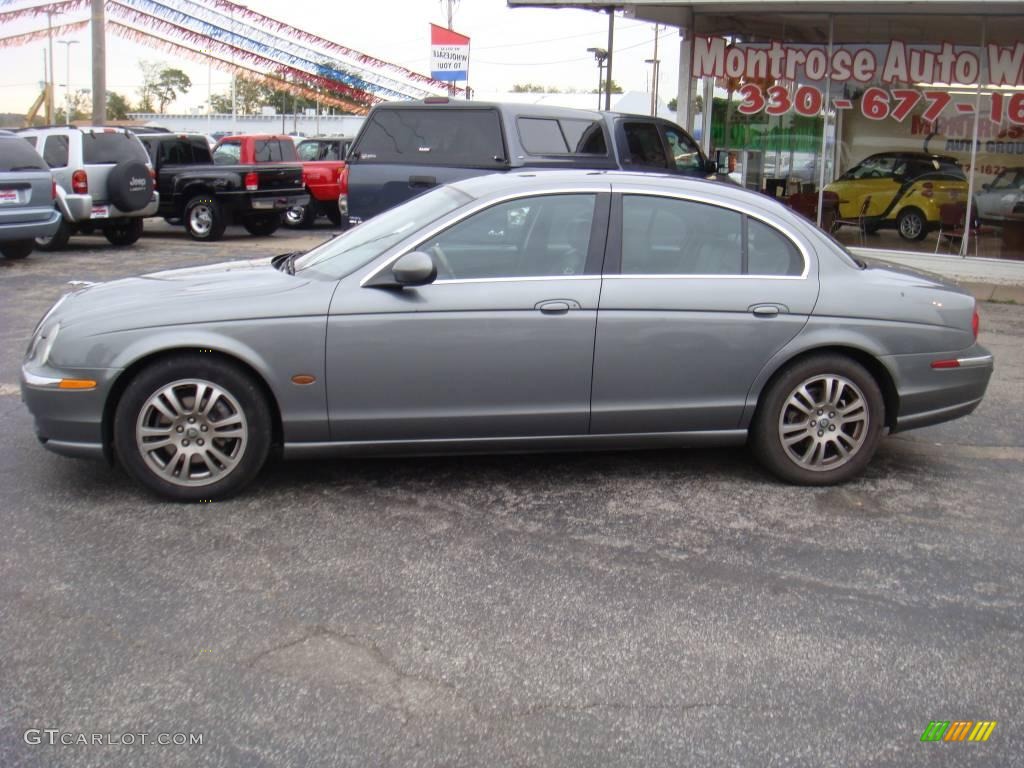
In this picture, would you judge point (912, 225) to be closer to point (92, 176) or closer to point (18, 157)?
point (92, 176)

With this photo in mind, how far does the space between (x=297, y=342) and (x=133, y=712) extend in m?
2.09

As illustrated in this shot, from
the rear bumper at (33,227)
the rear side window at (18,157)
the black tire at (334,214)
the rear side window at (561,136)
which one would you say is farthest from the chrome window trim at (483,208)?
the black tire at (334,214)

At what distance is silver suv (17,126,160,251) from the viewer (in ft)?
52.6

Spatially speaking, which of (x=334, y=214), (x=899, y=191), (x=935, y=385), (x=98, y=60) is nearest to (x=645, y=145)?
(x=899, y=191)

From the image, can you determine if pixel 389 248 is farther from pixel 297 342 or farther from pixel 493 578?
pixel 493 578

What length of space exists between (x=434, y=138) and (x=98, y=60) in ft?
52.5

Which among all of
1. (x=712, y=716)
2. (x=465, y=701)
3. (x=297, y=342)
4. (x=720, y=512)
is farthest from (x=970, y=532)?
(x=297, y=342)

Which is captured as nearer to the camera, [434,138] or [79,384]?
[79,384]

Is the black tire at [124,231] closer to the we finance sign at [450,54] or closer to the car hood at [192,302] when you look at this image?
the we finance sign at [450,54]

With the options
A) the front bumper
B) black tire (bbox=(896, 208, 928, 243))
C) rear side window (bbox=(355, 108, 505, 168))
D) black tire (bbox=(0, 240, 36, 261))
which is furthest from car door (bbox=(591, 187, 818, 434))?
black tire (bbox=(0, 240, 36, 261))

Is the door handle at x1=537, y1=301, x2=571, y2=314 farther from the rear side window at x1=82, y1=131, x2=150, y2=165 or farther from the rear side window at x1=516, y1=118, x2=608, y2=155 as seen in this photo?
the rear side window at x1=82, y1=131, x2=150, y2=165

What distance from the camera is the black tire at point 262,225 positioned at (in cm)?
1900

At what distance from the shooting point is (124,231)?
17297 mm

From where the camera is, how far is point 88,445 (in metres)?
5.11
